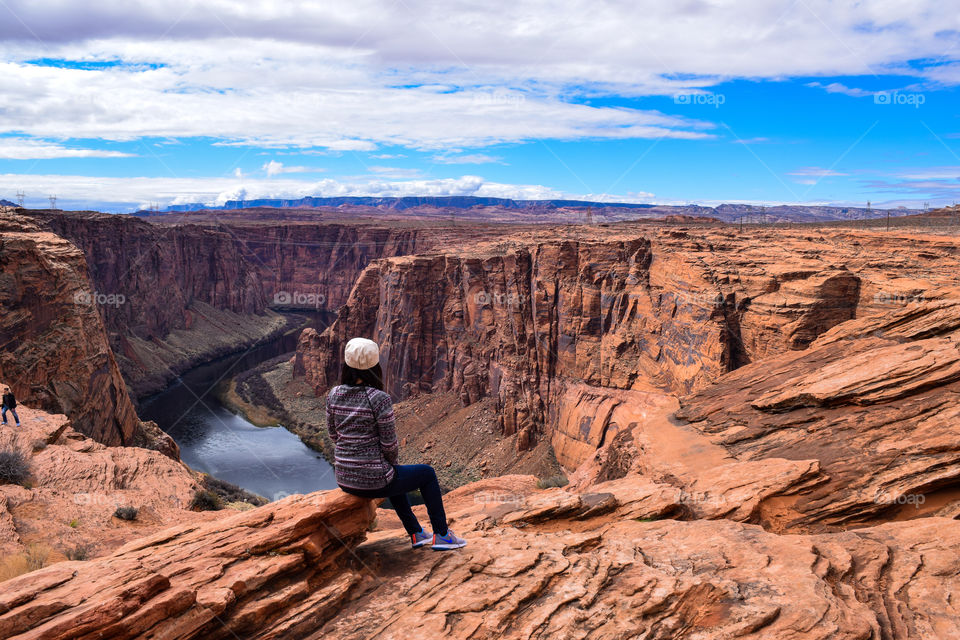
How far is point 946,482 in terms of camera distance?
443 inches

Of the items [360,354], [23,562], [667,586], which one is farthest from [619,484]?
[23,562]


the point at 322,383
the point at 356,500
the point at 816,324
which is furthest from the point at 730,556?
the point at 322,383

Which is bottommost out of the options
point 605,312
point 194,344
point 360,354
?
point 194,344

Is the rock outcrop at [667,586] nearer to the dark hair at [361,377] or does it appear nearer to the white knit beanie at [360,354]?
the dark hair at [361,377]

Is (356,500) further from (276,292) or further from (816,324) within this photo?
(276,292)

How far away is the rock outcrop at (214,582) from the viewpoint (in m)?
5.55

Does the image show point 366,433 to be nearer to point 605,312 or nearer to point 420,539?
point 420,539

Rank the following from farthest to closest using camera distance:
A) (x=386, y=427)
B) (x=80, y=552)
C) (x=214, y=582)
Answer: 1. (x=80, y=552)
2. (x=386, y=427)
3. (x=214, y=582)

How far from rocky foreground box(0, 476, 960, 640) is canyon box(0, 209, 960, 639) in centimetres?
3

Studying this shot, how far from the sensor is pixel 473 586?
7102 mm

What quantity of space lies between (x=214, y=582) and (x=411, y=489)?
248 cm

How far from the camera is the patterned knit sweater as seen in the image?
7039 mm

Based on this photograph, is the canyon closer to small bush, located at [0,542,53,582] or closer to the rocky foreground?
the rocky foreground

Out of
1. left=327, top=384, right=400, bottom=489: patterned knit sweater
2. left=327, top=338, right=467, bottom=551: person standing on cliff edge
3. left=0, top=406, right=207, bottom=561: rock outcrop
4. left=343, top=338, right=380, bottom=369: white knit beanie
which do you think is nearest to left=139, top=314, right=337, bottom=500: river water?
left=0, top=406, right=207, bottom=561: rock outcrop
